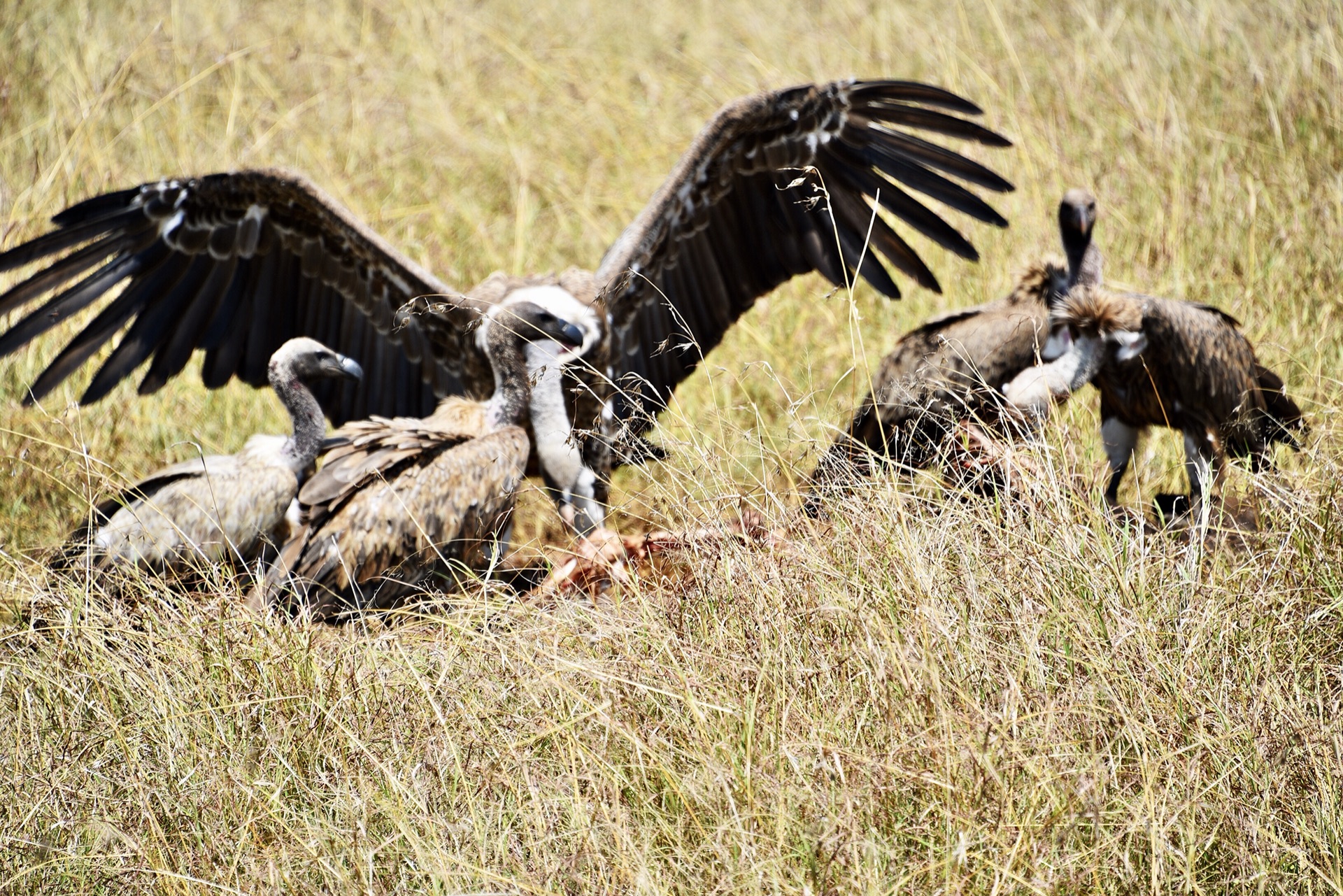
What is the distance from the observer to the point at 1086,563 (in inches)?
105

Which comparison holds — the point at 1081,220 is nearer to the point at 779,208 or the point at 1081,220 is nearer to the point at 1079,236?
the point at 1079,236

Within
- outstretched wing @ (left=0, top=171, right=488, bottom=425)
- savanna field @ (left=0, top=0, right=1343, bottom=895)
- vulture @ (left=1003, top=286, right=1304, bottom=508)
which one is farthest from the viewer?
outstretched wing @ (left=0, top=171, right=488, bottom=425)

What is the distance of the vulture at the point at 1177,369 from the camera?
426cm

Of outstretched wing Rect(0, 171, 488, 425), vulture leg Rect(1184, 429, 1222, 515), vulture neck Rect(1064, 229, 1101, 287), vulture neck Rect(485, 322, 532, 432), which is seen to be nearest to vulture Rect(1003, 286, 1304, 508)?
vulture leg Rect(1184, 429, 1222, 515)

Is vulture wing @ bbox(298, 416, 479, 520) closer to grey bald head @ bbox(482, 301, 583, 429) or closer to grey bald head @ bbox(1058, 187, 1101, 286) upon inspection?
grey bald head @ bbox(482, 301, 583, 429)

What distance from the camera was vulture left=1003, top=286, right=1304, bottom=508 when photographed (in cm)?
426

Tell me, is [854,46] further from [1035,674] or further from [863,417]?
[1035,674]

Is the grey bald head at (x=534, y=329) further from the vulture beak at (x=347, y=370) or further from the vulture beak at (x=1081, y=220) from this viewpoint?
the vulture beak at (x=1081, y=220)

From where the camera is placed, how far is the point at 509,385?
4.57 m

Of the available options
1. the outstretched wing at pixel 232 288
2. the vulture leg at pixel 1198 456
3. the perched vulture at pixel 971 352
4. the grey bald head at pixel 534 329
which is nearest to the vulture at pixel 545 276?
the outstretched wing at pixel 232 288

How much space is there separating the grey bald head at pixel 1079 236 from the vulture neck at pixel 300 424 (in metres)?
2.94

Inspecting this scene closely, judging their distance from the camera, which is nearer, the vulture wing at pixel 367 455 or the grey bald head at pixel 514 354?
the vulture wing at pixel 367 455

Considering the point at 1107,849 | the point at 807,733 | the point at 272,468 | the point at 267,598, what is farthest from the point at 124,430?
the point at 1107,849

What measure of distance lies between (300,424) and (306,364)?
293 millimetres
